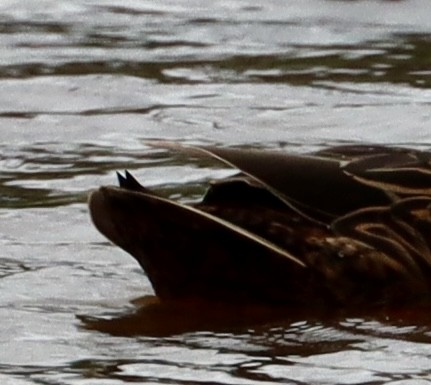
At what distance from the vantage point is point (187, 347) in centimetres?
627

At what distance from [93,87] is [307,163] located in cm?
402

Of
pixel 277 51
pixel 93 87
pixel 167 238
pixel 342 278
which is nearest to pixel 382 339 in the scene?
pixel 342 278

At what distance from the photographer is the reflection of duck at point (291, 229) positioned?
21.1ft

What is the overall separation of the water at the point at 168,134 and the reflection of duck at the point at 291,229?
11cm

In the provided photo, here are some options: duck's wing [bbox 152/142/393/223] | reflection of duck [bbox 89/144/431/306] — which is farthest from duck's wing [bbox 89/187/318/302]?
duck's wing [bbox 152/142/393/223]

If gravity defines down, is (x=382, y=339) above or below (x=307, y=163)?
below

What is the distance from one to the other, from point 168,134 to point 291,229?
2.95m

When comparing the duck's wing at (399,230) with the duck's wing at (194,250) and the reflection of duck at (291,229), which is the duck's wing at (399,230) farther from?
the duck's wing at (194,250)

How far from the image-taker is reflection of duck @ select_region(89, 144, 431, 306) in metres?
6.44

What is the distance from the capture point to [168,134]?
9430mm

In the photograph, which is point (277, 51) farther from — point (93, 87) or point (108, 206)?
point (108, 206)

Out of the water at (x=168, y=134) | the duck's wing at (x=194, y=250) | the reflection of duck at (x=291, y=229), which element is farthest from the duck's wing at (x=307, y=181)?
the water at (x=168, y=134)

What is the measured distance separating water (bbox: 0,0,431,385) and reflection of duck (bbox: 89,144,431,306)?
110 millimetres

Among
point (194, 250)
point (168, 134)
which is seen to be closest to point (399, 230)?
point (194, 250)
